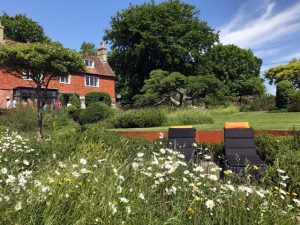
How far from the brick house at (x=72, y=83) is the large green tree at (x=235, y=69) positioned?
1395 cm

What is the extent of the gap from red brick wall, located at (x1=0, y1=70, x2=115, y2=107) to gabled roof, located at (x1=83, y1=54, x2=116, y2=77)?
0.55 meters

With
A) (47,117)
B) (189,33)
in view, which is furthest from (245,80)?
(47,117)

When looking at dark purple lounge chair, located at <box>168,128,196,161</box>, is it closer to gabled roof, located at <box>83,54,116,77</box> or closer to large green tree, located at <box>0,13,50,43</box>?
gabled roof, located at <box>83,54,116,77</box>

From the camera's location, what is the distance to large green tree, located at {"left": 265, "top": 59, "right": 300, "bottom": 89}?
2053 inches

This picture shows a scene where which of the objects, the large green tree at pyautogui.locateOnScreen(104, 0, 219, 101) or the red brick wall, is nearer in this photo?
the red brick wall

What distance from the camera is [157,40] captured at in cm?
3716

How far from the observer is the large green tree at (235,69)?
47406mm

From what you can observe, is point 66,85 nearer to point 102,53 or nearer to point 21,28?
point 102,53

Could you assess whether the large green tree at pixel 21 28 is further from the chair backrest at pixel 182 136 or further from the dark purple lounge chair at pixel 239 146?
the dark purple lounge chair at pixel 239 146

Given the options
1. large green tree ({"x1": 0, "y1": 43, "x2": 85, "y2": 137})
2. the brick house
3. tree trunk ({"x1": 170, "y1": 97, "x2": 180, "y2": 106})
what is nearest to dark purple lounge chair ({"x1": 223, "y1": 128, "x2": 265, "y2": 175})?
large green tree ({"x1": 0, "y1": 43, "x2": 85, "y2": 137})

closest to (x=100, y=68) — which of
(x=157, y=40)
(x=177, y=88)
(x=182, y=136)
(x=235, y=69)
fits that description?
(x=157, y=40)

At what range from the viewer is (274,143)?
643 centimetres

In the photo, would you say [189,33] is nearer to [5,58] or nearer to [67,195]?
[5,58]

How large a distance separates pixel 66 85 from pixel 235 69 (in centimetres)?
2461
